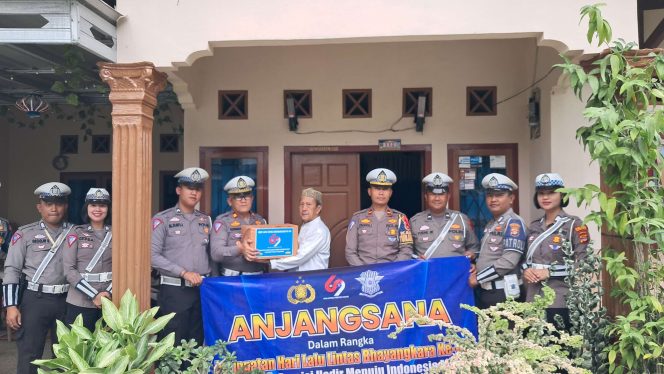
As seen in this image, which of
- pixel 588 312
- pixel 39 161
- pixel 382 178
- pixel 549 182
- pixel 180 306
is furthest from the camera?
pixel 39 161

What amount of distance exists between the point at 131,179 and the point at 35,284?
53.9 inches

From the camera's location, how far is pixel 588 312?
3.87 metres

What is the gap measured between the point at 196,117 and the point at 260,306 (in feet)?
9.49

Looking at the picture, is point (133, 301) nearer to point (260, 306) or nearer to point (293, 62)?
point (260, 306)

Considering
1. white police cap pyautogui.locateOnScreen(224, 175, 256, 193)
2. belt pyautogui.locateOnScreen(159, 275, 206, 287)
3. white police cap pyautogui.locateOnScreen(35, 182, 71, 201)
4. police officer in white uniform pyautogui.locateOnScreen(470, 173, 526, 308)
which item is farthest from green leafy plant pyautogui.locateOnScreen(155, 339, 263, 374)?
police officer in white uniform pyautogui.locateOnScreen(470, 173, 526, 308)

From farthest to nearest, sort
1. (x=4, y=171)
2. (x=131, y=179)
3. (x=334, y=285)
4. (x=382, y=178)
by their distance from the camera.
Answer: (x=4, y=171)
(x=382, y=178)
(x=334, y=285)
(x=131, y=179)

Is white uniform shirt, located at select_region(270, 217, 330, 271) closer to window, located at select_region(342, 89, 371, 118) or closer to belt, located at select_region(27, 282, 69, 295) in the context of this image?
belt, located at select_region(27, 282, 69, 295)

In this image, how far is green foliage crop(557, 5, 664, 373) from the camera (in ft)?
11.7

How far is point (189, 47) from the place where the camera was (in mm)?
4387

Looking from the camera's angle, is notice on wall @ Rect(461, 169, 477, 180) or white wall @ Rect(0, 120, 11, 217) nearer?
notice on wall @ Rect(461, 169, 477, 180)

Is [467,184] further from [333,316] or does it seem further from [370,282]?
[333,316]

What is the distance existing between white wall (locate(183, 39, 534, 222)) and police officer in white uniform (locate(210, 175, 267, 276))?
1427mm

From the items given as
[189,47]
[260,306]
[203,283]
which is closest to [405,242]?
[260,306]

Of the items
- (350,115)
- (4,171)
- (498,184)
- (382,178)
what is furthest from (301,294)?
(4,171)
